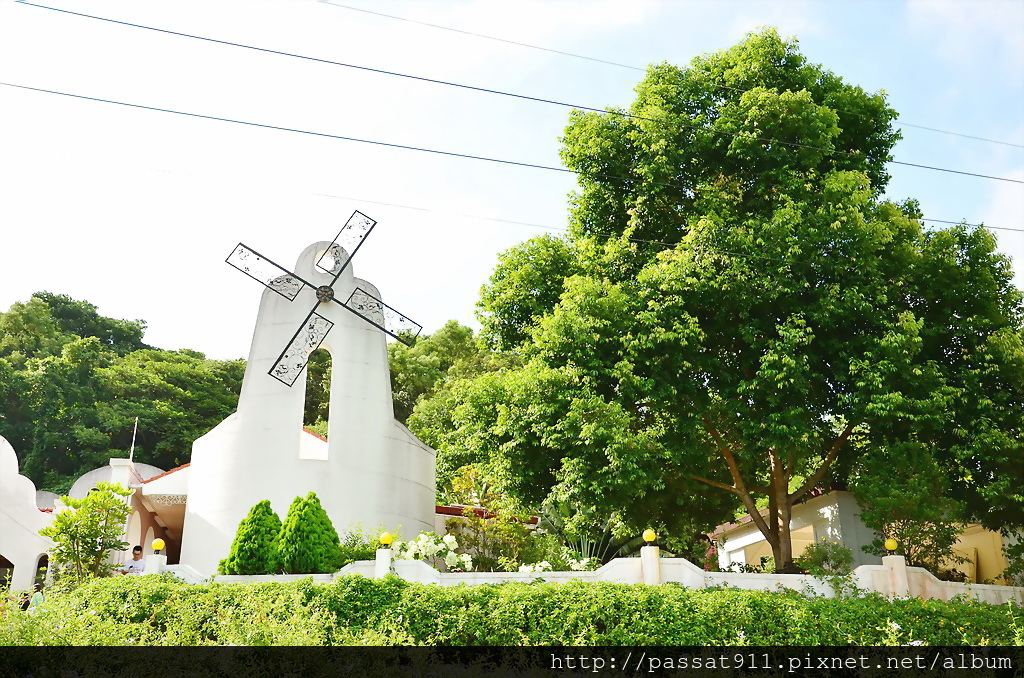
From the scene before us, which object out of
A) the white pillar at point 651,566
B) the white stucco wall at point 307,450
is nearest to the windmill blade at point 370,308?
the white stucco wall at point 307,450

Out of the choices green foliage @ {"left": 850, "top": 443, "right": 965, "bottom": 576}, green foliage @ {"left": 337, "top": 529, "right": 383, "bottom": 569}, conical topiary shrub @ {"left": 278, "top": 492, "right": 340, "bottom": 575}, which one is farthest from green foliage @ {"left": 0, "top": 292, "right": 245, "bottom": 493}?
green foliage @ {"left": 850, "top": 443, "right": 965, "bottom": 576}

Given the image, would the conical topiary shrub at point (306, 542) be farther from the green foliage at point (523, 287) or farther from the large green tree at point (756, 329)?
the green foliage at point (523, 287)

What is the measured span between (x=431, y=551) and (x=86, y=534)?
20.7 ft

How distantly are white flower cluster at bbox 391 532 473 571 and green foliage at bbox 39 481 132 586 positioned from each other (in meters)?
5.36

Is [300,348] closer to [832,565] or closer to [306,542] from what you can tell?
[306,542]

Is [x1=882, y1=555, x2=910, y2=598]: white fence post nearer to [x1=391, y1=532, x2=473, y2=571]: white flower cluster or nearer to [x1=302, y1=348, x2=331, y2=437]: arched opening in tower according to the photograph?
[x1=391, y1=532, x2=473, y2=571]: white flower cluster

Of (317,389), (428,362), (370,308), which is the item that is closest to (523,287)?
(370,308)

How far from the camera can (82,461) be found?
35.4m

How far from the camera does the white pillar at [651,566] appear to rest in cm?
1309

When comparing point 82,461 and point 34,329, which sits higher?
point 34,329

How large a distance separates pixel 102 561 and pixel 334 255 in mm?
8124

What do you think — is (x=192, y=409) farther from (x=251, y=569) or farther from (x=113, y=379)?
(x=251, y=569)

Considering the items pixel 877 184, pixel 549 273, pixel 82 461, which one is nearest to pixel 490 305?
pixel 549 273

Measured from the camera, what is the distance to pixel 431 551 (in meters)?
14.4
